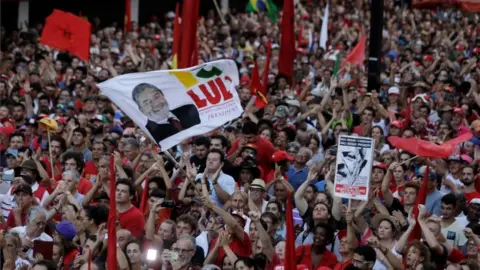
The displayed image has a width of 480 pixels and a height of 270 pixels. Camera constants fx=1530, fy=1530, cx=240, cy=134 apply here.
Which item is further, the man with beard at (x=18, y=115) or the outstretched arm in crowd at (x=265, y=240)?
the man with beard at (x=18, y=115)

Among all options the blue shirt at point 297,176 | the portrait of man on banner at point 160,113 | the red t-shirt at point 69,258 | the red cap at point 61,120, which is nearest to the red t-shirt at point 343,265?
the red t-shirt at point 69,258

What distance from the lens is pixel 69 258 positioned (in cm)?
1130

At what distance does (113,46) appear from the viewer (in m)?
24.7

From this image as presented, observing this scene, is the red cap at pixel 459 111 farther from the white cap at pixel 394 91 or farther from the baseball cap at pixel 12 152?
the baseball cap at pixel 12 152

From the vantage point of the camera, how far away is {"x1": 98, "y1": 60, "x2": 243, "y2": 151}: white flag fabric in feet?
40.7

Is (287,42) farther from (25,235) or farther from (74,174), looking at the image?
(25,235)

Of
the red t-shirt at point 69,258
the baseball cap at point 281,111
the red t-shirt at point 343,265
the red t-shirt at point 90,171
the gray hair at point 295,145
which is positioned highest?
the baseball cap at point 281,111

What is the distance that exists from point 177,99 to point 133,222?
1.39 metres

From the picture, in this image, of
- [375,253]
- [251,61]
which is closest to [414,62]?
[251,61]

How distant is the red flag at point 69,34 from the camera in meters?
19.7

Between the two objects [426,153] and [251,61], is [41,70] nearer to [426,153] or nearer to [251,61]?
[251,61]

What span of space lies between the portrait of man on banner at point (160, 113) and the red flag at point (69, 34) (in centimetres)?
712

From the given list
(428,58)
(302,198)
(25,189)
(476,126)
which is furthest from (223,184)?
(428,58)

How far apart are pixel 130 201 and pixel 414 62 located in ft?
35.1
